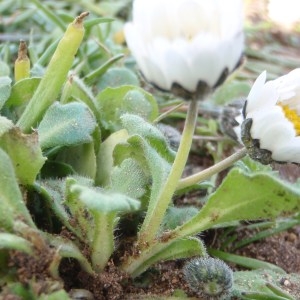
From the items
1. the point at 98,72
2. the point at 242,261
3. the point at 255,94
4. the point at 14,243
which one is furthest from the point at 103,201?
the point at 98,72

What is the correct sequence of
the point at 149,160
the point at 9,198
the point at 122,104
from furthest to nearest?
the point at 122,104 → the point at 149,160 → the point at 9,198

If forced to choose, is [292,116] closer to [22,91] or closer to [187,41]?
[187,41]

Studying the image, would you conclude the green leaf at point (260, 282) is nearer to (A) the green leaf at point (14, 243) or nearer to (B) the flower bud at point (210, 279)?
(B) the flower bud at point (210, 279)

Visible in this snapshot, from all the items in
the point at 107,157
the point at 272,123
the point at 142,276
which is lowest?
the point at 142,276

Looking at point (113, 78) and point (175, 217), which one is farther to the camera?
point (113, 78)

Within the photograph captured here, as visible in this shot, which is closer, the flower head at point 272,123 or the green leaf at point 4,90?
the flower head at point 272,123

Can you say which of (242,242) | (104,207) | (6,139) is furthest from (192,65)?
(242,242)

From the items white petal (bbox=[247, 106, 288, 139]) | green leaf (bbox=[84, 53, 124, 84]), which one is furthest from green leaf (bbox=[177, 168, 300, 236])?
green leaf (bbox=[84, 53, 124, 84])

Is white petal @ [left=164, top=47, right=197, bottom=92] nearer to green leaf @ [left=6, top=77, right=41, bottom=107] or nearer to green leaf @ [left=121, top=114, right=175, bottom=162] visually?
green leaf @ [left=121, top=114, right=175, bottom=162]

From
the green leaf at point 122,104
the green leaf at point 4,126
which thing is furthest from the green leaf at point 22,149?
the green leaf at point 122,104
